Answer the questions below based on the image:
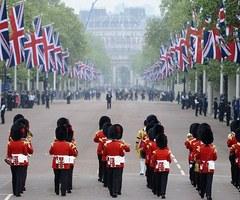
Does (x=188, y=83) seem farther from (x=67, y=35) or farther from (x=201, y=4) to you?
(x=201, y=4)

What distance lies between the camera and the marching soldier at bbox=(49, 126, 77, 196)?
19906mm

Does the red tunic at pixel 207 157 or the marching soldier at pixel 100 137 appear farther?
the marching soldier at pixel 100 137

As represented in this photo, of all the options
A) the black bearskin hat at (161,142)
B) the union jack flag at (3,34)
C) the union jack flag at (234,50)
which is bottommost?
the black bearskin hat at (161,142)

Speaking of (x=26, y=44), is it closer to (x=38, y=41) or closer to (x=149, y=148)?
(x=38, y=41)

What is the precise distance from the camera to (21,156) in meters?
20.0

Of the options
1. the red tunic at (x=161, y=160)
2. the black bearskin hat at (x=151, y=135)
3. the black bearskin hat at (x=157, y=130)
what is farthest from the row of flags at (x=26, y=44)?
the red tunic at (x=161, y=160)

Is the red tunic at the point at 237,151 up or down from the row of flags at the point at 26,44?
down

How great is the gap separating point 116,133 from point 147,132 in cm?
185

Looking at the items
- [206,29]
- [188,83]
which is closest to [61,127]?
[206,29]

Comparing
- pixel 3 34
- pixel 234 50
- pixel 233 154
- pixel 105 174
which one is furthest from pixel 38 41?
pixel 233 154

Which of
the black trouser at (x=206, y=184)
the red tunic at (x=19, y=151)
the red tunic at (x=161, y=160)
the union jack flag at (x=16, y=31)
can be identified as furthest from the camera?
the union jack flag at (x=16, y=31)

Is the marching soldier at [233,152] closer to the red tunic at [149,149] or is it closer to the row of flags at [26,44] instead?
the red tunic at [149,149]

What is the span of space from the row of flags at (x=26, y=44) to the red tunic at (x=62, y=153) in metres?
25.1

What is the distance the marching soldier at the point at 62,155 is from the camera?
65.3 feet
